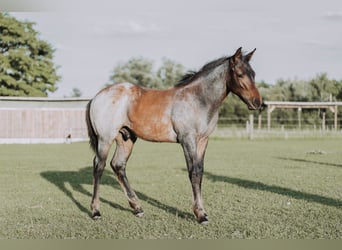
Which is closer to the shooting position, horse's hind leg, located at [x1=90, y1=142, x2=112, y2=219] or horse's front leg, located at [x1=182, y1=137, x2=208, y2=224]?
horse's front leg, located at [x1=182, y1=137, x2=208, y2=224]

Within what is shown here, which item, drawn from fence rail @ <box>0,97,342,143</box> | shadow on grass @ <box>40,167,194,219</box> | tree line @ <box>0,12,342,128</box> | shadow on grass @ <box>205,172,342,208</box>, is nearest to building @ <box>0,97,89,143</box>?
fence rail @ <box>0,97,342,143</box>

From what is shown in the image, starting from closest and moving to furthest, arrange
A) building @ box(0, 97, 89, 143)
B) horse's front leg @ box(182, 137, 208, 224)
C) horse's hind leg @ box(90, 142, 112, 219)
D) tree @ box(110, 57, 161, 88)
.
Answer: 1. horse's front leg @ box(182, 137, 208, 224)
2. horse's hind leg @ box(90, 142, 112, 219)
3. building @ box(0, 97, 89, 143)
4. tree @ box(110, 57, 161, 88)

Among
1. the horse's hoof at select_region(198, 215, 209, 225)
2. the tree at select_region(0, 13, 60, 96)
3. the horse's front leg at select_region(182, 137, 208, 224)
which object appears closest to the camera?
the horse's hoof at select_region(198, 215, 209, 225)

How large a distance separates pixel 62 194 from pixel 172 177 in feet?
10.3

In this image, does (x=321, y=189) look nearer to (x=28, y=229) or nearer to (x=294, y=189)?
(x=294, y=189)

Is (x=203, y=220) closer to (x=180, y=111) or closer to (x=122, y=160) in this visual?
(x=180, y=111)

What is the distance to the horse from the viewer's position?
575 cm

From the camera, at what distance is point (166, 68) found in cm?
5581

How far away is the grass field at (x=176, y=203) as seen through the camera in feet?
17.2

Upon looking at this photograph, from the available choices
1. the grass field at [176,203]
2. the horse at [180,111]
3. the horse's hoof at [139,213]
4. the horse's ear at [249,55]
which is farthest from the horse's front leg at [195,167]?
the horse's ear at [249,55]

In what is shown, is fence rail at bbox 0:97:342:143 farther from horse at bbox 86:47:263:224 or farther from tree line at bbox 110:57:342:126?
horse at bbox 86:47:263:224

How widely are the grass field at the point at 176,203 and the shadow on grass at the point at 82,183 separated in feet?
0.05

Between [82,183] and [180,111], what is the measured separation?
4.45 m

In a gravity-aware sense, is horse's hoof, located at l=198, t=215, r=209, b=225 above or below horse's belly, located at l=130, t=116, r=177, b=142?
below
